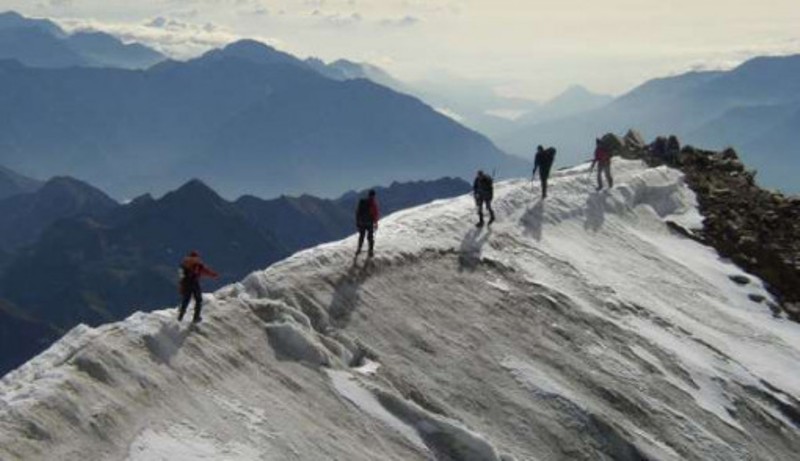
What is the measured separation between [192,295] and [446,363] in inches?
317

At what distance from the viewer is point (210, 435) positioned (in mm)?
22422

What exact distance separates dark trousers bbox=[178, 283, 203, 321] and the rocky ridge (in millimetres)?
26340

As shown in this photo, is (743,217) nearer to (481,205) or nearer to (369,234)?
(481,205)

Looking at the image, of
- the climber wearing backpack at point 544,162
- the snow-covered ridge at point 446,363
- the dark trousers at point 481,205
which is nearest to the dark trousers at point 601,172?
the climber wearing backpack at point 544,162

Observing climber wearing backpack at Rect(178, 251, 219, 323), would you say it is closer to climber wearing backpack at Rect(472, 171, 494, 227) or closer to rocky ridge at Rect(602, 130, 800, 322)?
climber wearing backpack at Rect(472, 171, 494, 227)

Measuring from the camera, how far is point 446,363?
2928 centimetres

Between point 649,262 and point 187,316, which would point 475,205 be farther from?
point 187,316

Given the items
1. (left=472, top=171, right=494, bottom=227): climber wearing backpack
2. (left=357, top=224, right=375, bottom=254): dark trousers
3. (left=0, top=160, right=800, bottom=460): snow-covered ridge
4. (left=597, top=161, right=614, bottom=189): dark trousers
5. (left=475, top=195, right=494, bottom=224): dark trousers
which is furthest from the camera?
(left=597, top=161, right=614, bottom=189): dark trousers

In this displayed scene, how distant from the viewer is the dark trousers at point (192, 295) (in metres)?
25.6

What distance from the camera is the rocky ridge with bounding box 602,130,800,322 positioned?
43.8 m

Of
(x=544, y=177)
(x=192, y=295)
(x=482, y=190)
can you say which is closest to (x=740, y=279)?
(x=544, y=177)

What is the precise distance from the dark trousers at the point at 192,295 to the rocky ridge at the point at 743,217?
26.3 meters

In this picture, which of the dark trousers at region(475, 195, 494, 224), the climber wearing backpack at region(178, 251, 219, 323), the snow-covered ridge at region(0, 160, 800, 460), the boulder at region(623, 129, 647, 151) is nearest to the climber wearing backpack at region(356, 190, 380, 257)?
the snow-covered ridge at region(0, 160, 800, 460)

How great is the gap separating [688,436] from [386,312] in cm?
1026
